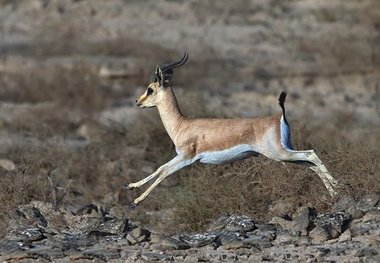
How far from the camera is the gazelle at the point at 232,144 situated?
11.9 metres

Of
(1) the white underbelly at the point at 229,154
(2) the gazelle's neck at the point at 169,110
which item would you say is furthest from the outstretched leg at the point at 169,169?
(2) the gazelle's neck at the point at 169,110

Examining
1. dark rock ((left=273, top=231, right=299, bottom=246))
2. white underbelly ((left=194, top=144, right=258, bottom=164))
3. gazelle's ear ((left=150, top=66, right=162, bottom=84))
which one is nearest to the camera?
dark rock ((left=273, top=231, right=299, bottom=246))

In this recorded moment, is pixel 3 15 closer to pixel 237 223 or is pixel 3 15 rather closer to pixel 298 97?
pixel 298 97

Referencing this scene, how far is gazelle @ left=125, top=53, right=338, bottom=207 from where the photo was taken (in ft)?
39.2

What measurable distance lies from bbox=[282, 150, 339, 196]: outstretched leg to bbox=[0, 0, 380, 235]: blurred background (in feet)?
0.54

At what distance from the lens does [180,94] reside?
18.3 m

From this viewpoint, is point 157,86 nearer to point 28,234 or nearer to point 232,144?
point 232,144

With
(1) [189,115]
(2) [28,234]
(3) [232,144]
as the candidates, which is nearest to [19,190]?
(2) [28,234]

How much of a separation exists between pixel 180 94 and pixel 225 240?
6942mm

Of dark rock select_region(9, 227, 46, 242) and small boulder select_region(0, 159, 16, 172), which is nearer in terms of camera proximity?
dark rock select_region(9, 227, 46, 242)

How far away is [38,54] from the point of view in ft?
85.1

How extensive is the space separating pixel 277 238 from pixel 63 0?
62.9 ft

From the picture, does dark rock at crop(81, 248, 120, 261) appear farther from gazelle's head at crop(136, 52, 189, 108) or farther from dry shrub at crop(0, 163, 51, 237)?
gazelle's head at crop(136, 52, 189, 108)

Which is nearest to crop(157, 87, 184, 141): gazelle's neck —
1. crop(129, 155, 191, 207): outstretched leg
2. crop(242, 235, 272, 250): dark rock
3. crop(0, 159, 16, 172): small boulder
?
crop(129, 155, 191, 207): outstretched leg
